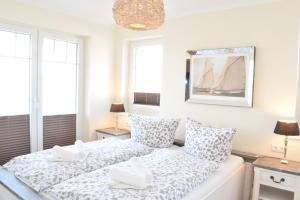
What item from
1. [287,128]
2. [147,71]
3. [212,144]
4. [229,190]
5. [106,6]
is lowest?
[229,190]

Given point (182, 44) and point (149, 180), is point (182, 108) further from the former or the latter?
point (149, 180)

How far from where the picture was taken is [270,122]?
2.70 metres

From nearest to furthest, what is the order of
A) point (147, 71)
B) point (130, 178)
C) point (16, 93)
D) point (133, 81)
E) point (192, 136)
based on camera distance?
1. point (130, 178)
2. point (192, 136)
3. point (16, 93)
4. point (147, 71)
5. point (133, 81)

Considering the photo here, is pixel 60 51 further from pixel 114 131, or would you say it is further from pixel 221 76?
pixel 221 76

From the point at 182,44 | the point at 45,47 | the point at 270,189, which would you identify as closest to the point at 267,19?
the point at 182,44

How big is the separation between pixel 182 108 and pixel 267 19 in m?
1.47

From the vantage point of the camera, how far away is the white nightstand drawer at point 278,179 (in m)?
2.29

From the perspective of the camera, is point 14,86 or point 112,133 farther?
point 112,133

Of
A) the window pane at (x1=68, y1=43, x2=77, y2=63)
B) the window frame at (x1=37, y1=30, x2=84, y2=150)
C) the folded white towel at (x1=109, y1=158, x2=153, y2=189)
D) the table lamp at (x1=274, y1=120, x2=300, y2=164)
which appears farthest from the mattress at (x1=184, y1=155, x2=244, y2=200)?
the window pane at (x1=68, y1=43, x2=77, y2=63)

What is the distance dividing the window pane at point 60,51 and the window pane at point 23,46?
0.39m

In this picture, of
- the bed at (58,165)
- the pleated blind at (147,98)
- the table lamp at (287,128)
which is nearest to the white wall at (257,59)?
the table lamp at (287,128)

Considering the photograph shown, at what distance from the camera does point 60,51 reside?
3.55 m

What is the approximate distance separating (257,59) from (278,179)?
1289 mm

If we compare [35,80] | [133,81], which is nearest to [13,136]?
[35,80]
